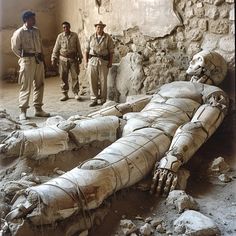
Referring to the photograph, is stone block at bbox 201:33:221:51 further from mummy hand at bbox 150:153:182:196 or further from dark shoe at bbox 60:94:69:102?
dark shoe at bbox 60:94:69:102

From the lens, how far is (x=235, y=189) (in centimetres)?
355

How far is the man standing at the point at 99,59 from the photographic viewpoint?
19.8 ft

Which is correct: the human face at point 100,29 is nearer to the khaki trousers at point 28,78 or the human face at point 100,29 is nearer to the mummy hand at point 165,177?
the khaki trousers at point 28,78

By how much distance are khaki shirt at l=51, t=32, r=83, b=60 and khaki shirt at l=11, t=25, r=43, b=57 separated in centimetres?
101

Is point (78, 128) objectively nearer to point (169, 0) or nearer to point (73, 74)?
point (169, 0)

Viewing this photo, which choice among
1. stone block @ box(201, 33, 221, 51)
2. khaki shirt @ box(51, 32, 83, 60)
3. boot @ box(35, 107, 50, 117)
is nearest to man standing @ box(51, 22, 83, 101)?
khaki shirt @ box(51, 32, 83, 60)

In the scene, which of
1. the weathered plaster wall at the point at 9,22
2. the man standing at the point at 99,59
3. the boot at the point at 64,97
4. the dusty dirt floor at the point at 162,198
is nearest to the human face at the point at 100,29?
the man standing at the point at 99,59

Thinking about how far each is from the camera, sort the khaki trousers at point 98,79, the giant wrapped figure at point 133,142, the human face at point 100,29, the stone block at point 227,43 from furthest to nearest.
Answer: the khaki trousers at point 98,79, the human face at point 100,29, the stone block at point 227,43, the giant wrapped figure at point 133,142

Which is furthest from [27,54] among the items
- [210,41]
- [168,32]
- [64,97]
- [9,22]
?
[9,22]

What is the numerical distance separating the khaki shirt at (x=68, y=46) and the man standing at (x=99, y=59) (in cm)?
25

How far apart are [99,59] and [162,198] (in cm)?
310

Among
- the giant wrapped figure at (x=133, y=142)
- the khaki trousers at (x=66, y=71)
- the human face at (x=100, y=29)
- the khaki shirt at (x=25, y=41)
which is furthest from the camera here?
the khaki trousers at (x=66, y=71)

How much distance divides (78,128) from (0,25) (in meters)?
4.90

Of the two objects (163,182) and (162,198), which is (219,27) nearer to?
(163,182)
